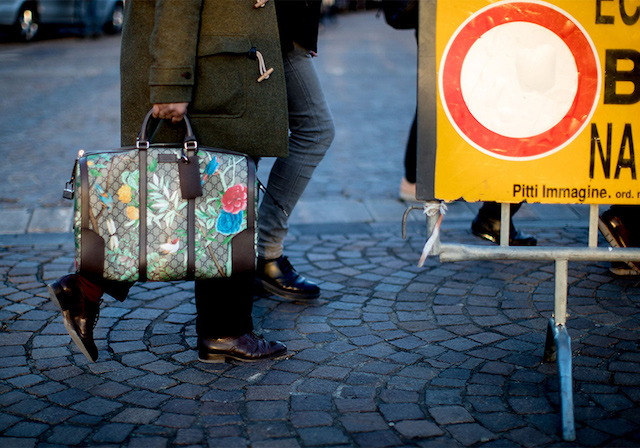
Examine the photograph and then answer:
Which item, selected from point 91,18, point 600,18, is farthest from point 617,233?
point 91,18

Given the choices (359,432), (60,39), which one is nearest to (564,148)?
(359,432)

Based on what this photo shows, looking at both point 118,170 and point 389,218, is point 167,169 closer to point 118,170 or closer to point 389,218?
point 118,170

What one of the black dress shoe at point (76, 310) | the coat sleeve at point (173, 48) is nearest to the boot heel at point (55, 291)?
the black dress shoe at point (76, 310)

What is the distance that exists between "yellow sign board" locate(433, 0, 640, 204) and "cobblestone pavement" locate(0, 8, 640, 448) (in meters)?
0.70

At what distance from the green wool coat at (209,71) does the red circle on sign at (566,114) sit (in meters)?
0.65

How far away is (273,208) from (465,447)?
1606 millimetres

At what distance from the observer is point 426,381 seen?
8.93ft

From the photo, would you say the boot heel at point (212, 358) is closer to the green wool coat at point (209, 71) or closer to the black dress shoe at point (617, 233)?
the green wool coat at point (209, 71)

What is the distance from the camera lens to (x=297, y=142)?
11.2 feet

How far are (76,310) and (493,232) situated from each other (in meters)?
2.51

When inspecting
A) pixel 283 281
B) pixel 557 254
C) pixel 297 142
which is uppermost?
pixel 297 142

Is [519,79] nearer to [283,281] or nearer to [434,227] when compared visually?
[434,227]

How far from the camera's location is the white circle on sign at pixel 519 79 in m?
2.47

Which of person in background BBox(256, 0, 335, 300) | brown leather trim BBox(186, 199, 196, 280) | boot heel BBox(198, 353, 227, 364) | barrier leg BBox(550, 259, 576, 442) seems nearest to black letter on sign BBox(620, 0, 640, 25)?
barrier leg BBox(550, 259, 576, 442)
